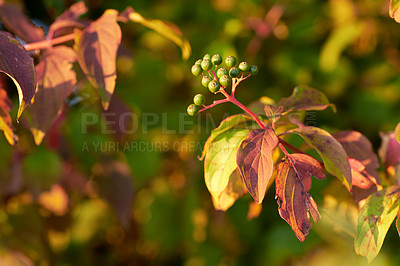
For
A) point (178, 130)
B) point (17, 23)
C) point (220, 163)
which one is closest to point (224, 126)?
point (220, 163)

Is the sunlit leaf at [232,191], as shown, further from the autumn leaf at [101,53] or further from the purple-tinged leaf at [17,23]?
the purple-tinged leaf at [17,23]

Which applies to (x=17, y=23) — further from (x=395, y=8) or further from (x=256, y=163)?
(x=395, y=8)

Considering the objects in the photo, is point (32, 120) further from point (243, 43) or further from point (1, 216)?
point (243, 43)

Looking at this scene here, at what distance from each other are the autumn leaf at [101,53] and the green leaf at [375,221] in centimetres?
50

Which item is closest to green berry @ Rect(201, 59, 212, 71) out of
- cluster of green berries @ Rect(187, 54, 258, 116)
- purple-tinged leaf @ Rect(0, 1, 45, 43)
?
cluster of green berries @ Rect(187, 54, 258, 116)

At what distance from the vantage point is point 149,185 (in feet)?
6.04

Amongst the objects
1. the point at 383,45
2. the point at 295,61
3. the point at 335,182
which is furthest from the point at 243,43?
the point at 335,182

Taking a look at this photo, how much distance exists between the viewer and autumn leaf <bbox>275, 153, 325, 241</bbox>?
62cm

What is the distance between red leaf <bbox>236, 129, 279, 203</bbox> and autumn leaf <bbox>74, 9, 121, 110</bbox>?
0.30 m

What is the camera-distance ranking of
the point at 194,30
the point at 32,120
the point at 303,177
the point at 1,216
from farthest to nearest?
the point at 194,30, the point at 1,216, the point at 32,120, the point at 303,177

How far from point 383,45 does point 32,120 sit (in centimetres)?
168

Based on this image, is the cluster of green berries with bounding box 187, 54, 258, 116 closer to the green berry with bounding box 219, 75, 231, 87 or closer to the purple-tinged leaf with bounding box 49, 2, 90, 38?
the green berry with bounding box 219, 75, 231, 87

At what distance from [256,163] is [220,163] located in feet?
0.26

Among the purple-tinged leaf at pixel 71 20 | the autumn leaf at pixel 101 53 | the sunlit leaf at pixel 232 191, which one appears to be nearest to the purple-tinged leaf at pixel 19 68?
the autumn leaf at pixel 101 53
